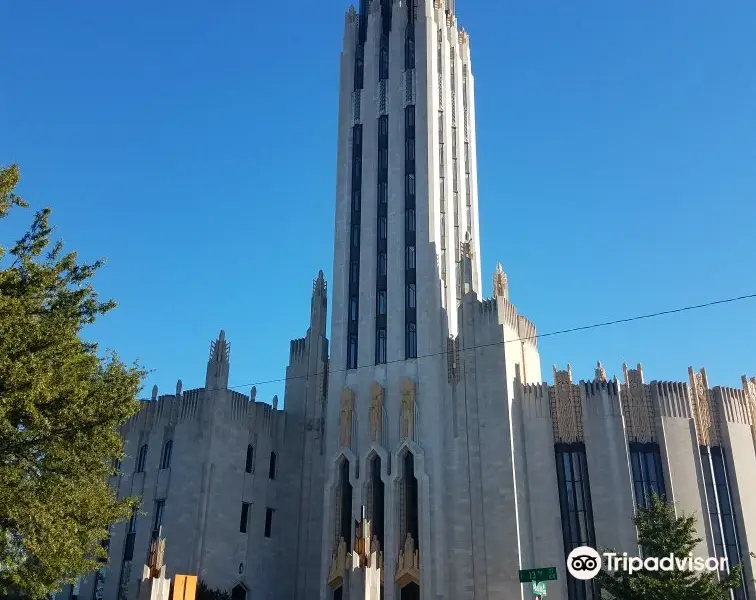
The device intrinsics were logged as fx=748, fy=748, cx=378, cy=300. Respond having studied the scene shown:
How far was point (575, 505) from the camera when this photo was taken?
38.4 metres

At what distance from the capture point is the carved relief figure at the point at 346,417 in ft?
145

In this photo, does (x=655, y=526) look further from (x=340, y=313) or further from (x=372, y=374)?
(x=340, y=313)

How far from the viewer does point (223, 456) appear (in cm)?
4294

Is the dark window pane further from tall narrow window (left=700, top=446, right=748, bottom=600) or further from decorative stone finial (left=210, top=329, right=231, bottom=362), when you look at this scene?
tall narrow window (left=700, top=446, right=748, bottom=600)

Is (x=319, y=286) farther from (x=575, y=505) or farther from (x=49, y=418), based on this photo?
(x=49, y=418)

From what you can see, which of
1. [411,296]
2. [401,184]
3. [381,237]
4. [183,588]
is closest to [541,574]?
[183,588]

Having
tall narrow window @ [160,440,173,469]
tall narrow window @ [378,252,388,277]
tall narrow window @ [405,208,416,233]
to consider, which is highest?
tall narrow window @ [405,208,416,233]

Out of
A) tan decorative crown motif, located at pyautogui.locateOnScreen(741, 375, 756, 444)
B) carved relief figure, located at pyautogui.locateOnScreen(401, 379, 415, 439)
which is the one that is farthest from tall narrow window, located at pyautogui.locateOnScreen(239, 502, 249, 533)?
tan decorative crown motif, located at pyautogui.locateOnScreen(741, 375, 756, 444)

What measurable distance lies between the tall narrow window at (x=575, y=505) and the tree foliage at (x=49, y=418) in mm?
24314

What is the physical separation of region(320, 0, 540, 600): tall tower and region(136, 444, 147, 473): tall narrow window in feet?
36.7

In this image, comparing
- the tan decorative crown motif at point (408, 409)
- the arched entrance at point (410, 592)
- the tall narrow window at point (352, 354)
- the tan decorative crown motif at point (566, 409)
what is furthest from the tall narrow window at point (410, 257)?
the arched entrance at point (410, 592)

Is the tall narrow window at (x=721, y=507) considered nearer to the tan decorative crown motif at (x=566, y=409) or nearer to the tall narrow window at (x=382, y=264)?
the tan decorative crown motif at (x=566, y=409)

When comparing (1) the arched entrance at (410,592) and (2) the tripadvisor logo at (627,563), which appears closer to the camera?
(2) the tripadvisor logo at (627,563)

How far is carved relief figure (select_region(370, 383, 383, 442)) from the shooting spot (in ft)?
142
